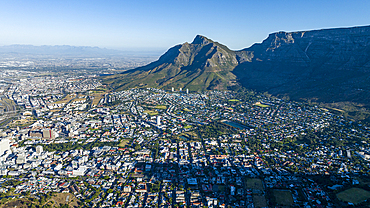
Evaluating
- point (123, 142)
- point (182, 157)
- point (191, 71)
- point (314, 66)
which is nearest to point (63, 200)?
point (123, 142)

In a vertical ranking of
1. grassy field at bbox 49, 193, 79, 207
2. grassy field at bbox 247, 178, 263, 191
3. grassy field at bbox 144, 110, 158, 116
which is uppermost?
grassy field at bbox 144, 110, 158, 116

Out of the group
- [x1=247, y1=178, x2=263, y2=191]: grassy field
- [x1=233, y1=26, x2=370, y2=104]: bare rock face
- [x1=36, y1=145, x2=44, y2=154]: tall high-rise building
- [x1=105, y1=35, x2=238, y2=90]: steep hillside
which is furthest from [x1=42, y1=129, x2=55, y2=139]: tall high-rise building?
[x1=233, y1=26, x2=370, y2=104]: bare rock face

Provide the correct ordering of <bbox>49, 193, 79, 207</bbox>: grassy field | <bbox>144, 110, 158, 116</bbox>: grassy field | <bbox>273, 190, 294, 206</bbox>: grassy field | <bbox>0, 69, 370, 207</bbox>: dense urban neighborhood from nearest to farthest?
<bbox>49, 193, 79, 207</bbox>: grassy field, <bbox>273, 190, 294, 206</bbox>: grassy field, <bbox>0, 69, 370, 207</bbox>: dense urban neighborhood, <bbox>144, 110, 158, 116</bbox>: grassy field

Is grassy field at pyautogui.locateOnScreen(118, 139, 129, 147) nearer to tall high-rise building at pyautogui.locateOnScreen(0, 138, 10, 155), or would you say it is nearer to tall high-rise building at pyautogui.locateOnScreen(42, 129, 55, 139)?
tall high-rise building at pyautogui.locateOnScreen(42, 129, 55, 139)

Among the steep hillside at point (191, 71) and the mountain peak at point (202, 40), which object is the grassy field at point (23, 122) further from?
the mountain peak at point (202, 40)

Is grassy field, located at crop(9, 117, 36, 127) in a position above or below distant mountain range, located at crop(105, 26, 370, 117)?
below

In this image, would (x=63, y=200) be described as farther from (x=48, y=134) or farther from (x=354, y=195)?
(x=354, y=195)

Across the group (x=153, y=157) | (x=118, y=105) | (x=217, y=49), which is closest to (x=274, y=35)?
(x=217, y=49)
